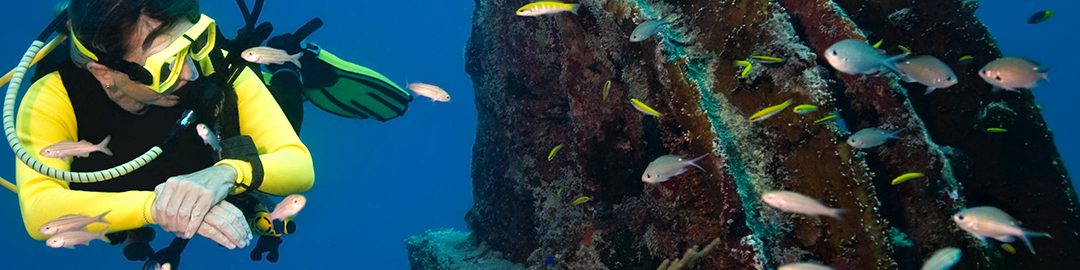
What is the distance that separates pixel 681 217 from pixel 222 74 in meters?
2.87

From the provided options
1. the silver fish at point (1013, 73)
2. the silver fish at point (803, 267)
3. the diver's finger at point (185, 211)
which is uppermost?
the diver's finger at point (185, 211)

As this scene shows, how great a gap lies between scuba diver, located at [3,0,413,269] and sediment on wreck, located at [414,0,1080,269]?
6.42ft

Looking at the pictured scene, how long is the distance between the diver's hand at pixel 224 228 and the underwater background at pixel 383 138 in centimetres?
6435

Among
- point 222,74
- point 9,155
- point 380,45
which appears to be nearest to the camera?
point 222,74

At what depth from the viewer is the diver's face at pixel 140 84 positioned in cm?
303

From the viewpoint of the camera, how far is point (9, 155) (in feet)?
180

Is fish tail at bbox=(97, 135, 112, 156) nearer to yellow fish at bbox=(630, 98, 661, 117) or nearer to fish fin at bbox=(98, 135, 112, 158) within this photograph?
fish fin at bbox=(98, 135, 112, 158)

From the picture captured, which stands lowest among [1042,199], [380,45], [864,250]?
[380,45]

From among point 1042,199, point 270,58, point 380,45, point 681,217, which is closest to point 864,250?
point 681,217

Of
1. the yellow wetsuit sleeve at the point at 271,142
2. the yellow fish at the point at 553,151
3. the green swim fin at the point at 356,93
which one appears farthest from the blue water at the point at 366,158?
the yellow wetsuit sleeve at the point at 271,142

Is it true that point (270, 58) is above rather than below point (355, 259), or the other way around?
above

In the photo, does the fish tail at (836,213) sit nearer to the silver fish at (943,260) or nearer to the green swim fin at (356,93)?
the silver fish at (943,260)

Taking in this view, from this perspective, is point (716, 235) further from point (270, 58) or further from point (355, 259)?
point (355, 259)

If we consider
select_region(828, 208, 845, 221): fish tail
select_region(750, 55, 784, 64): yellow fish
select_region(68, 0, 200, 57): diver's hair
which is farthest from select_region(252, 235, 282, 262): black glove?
select_region(828, 208, 845, 221): fish tail
